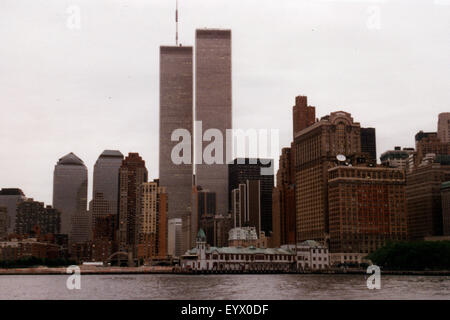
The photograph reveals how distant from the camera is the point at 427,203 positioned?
88812 mm

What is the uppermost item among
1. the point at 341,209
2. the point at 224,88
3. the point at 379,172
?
the point at 224,88

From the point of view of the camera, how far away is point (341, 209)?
259ft

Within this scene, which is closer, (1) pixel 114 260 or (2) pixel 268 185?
(2) pixel 268 185

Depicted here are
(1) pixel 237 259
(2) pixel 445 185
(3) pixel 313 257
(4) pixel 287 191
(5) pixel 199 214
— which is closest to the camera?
(3) pixel 313 257

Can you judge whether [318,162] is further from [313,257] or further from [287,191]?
[313,257]

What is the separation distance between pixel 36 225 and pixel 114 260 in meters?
28.6

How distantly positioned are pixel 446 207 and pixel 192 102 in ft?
188

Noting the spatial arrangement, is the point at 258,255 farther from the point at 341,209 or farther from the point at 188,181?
the point at 188,181

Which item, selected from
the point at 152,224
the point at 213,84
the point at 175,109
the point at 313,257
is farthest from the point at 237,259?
the point at 175,109

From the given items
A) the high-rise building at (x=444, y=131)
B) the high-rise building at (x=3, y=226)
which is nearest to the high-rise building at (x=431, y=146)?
the high-rise building at (x=444, y=131)

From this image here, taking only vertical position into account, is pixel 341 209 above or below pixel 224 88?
below

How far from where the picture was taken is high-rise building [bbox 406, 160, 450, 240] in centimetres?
8744

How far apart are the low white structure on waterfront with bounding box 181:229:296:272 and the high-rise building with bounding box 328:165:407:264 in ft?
22.4
